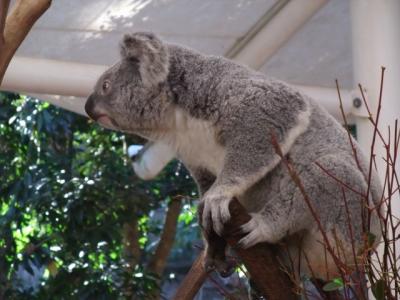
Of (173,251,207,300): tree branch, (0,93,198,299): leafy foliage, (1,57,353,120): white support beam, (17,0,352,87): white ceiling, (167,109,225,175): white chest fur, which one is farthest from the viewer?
(0,93,198,299): leafy foliage

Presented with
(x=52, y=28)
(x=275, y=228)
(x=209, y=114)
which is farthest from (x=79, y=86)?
(x=275, y=228)

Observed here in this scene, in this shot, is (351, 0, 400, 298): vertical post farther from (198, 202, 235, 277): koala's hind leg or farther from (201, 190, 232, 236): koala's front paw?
(201, 190, 232, 236): koala's front paw

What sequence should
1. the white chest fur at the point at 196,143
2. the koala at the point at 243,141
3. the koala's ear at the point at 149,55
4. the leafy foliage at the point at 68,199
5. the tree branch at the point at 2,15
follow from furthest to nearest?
the leafy foliage at the point at 68,199 → the koala's ear at the point at 149,55 → the white chest fur at the point at 196,143 → the koala at the point at 243,141 → the tree branch at the point at 2,15

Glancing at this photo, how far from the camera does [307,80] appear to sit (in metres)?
A: 5.58

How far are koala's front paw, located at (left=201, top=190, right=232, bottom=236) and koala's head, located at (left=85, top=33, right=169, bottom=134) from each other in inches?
21.1

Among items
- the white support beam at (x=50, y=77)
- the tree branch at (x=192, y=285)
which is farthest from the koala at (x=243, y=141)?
the white support beam at (x=50, y=77)

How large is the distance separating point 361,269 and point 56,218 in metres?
3.47

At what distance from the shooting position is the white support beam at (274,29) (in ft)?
15.0

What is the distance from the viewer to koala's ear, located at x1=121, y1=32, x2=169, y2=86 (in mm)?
3031

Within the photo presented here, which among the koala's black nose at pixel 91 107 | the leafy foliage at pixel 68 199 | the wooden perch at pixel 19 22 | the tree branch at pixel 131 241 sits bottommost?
the tree branch at pixel 131 241

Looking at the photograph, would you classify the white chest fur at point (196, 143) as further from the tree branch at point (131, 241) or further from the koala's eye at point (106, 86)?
the tree branch at point (131, 241)

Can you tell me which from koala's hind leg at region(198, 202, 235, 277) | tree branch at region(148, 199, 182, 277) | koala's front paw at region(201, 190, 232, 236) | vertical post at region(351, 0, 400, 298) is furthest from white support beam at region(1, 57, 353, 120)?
tree branch at region(148, 199, 182, 277)

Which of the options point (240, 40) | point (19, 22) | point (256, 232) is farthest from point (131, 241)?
point (19, 22)

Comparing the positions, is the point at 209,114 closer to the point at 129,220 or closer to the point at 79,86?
the point at 79,86
